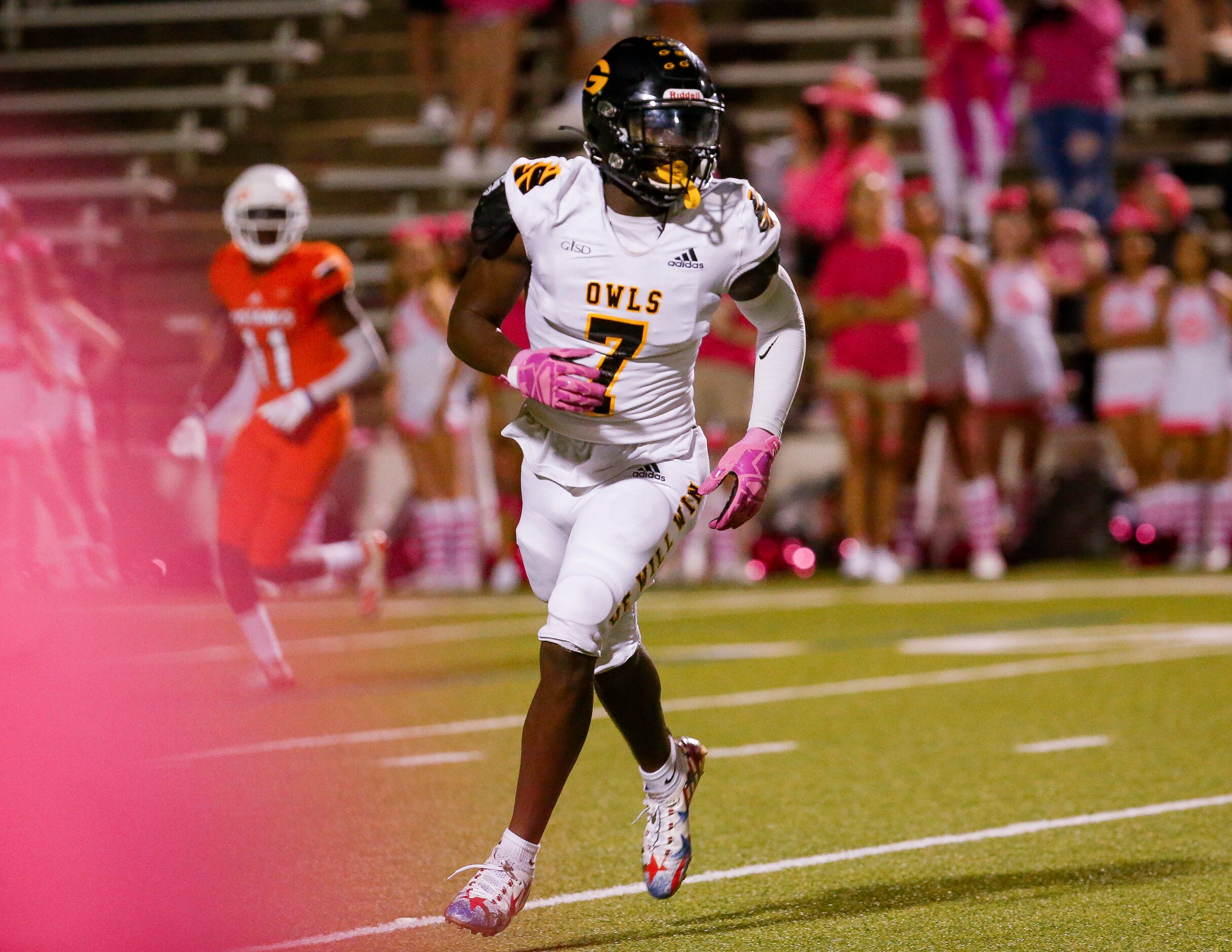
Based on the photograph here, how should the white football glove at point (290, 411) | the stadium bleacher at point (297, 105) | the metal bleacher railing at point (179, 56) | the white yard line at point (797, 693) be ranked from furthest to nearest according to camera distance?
1. the metal bleacher railing at point (179, 56)
2. the stadium bleacher at point (297, 105)
3. the white football glove at point (290, 411)
4. the white yard line at point (797, 693)

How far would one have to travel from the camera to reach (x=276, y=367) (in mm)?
8156

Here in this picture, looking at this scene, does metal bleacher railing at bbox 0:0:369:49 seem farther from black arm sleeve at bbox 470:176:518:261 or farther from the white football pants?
the white football pants

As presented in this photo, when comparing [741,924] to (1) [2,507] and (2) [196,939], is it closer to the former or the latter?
(2) [196,939]

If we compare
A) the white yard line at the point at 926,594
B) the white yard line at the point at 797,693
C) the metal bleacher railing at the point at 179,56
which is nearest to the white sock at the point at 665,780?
the white yard line at the point at 797,693

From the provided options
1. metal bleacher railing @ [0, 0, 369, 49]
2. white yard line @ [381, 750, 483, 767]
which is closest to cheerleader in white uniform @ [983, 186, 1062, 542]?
white yard line @ [381, 750, 483, 767]

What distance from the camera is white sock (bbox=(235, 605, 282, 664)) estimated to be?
26.6ft

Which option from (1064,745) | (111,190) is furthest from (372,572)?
(111,190)

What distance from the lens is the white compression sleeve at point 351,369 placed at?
802 centimetres

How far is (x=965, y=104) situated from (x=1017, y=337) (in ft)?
7.09

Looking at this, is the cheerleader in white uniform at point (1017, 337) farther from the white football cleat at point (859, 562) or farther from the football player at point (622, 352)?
the football player at point (622, 352)

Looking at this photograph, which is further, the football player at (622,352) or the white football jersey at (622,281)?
the white football jersey at (622,281)

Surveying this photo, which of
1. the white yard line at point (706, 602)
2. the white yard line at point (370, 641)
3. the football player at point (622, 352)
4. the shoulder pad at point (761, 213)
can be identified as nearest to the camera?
the football player at point (622, 352)

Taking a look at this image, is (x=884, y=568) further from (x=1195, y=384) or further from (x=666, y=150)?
(x=666, y=150)

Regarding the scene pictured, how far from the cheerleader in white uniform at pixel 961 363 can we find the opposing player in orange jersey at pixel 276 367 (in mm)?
5242
